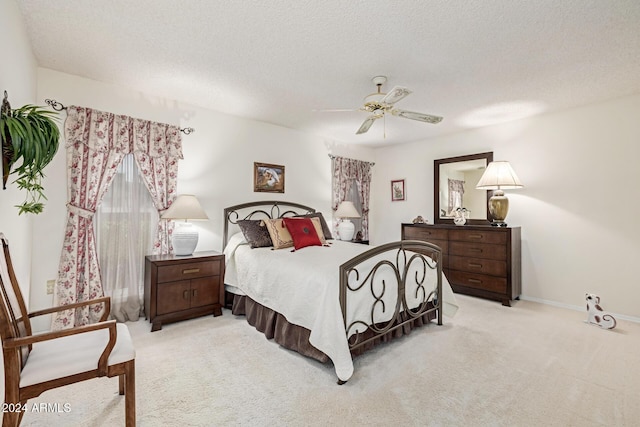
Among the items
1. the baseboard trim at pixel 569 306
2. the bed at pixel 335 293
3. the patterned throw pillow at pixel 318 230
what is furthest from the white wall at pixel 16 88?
the baseboard trim at pixel 569 306

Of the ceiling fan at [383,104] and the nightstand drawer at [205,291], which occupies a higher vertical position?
the ceiling fan at [383,104]

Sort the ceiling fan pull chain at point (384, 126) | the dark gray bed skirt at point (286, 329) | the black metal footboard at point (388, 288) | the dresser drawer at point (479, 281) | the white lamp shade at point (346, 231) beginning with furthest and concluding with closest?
1. the white lamp shade at point (346, 231)
2. the ceiling fan pull chain at point (384, 126)
3. the dresser drawer at point (479, 281)
4. the dark gray bed skirt at point (286, 329)
5. the black metal footboard at point (388, 288)

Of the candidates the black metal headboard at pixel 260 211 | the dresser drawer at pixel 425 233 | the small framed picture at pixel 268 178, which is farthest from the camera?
the dresser drawer at pixel 425 233

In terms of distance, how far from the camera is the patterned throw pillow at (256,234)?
3494 millimetres

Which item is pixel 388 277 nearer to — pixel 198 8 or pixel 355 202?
pixel 198 8

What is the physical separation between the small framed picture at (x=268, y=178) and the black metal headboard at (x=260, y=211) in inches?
7.8

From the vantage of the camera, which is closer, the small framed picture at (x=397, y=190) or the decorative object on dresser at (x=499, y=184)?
the decorative object on dresser at (x=499, y=184)

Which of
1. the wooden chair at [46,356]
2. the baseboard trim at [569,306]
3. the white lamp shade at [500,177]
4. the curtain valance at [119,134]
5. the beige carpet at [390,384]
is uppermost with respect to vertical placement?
the curtain valance at [119,134]

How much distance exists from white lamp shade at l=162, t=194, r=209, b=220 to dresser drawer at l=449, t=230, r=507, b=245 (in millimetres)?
3441

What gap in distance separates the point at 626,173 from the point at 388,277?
10.5ft

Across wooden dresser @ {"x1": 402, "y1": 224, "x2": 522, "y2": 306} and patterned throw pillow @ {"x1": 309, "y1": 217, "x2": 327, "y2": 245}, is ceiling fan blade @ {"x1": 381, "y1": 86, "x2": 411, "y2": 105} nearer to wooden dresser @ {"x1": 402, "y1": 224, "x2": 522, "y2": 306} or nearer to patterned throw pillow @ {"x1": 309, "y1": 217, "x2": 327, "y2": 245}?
patterned throw pillow @ {"x1": 309, "y1": 217, "x2": 327, "y2": 245}

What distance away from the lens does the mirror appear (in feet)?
15.0

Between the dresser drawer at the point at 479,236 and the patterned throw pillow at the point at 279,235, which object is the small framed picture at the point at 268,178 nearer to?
the patterned throw pillow at the point at 279,235

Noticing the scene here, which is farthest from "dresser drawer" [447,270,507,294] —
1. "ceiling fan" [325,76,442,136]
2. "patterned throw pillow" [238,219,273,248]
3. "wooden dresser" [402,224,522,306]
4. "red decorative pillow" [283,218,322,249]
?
"patterned throw pillow" [238,219,273,248]
